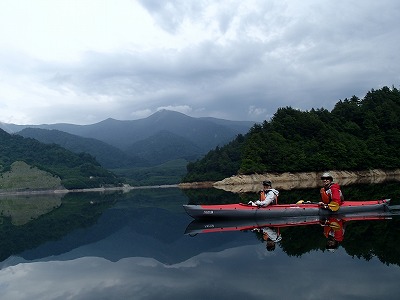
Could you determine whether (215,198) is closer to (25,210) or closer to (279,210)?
(279,210)

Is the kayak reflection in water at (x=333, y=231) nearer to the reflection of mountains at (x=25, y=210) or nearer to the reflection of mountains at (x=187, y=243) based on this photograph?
the reflection of mountains at (x=187, y=243)

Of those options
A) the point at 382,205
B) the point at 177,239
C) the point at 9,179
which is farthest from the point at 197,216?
the point at 9,179

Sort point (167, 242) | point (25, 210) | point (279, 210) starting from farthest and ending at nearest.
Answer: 1. point (25, 210)
2. point (279, 210)
3. point (167, 242)

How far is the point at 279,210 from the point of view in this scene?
780 inches

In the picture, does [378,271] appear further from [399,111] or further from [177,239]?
[399,111]

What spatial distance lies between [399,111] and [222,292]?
336ft

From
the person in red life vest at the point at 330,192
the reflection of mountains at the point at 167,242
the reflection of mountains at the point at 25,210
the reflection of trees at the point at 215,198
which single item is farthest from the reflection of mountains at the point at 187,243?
the reflection of mountains at the point at 25,210

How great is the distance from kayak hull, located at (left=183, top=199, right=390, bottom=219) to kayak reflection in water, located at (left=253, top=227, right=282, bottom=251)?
2887mm

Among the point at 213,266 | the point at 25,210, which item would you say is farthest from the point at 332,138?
the point at 213,266

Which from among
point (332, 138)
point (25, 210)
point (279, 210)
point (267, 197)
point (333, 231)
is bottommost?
point (25, 210)

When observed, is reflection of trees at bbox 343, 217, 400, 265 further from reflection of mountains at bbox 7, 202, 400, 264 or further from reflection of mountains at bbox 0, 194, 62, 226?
reflection of mountains at bbox 0, 194, 62, 226

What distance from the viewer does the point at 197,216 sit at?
2117cm

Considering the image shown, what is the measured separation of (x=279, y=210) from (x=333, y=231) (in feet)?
16.4

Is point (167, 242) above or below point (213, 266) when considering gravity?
below
